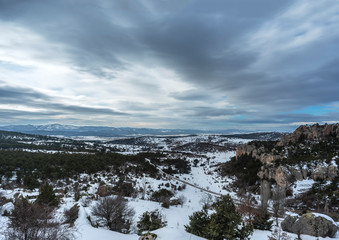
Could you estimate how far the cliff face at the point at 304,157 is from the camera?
45.7m

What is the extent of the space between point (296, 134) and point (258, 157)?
17571mm

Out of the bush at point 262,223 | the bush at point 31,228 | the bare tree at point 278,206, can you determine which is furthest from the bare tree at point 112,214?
the bare tree at point 278,206

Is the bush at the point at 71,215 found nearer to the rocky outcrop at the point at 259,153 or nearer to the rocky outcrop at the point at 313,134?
the rocky outcrop at the point at 259,153

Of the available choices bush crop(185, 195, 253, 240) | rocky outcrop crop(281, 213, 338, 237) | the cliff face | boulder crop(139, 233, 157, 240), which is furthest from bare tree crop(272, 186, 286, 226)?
the cliff face

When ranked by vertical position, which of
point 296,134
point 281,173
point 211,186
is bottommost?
point 211,186

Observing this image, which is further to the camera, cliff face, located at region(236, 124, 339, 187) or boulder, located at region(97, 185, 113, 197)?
cliff face, located at region(236, 124, 339, 187)

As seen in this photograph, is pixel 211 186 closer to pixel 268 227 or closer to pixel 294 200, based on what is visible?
pixel 294 200

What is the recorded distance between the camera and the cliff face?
4570 cm

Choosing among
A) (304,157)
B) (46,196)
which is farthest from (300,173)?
(46,196)

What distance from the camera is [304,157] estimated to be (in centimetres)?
5366

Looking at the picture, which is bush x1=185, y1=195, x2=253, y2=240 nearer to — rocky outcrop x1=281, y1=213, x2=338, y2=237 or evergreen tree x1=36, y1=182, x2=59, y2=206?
rocky outcrop x1=281, y1=213, x2=338, y2=237

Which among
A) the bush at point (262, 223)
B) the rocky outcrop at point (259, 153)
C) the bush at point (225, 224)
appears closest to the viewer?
the bush at point (225, 224)

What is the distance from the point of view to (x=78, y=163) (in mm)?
58844

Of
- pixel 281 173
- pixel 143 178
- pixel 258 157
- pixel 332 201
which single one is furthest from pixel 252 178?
pixel 143 178
